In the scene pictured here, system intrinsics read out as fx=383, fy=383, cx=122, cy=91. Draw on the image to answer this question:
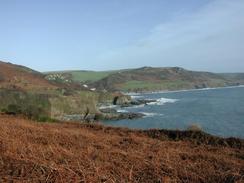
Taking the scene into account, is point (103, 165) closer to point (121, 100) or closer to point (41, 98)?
point (41, 98)

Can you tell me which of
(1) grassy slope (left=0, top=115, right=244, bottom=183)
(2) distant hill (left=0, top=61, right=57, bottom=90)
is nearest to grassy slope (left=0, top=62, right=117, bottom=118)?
(2) distant hill (left=0, top=61, right=57, bottom=90)

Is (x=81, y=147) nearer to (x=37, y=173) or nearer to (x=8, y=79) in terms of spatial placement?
(x=37, y=173)

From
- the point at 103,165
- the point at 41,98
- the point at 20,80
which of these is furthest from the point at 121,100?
the point at 103,165

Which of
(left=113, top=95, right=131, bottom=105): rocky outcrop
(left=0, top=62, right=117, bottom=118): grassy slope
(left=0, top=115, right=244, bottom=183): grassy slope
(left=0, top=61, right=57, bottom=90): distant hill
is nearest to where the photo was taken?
(left=0, top=115, right=244, bottom=183): grassy slope

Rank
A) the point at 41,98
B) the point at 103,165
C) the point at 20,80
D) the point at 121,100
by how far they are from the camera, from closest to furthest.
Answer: the point at 103,165, the point at 41,98, the point at 20,80, the point at 121,100

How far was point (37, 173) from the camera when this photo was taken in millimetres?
6023

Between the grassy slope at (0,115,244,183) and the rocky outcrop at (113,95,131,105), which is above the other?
the grassy slope at (0,115,244,183)

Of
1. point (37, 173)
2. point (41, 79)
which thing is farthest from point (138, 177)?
point (41, 79)

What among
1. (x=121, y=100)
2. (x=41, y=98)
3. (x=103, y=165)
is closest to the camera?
(x=103, y=165)

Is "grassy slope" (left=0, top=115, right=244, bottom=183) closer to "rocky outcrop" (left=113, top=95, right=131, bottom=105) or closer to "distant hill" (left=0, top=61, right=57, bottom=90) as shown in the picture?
"distant hill" (left=0, top=61, right=57, bottom=90)

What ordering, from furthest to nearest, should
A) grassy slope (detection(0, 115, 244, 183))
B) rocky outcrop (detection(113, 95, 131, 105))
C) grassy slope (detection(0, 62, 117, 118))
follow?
1. rocky outcrop (detection(113, 95, 131, 105))
2. grassy slope (detection(0, 62, 117, 118))
3. grassy slope (detection(0, 115, 244, 183))

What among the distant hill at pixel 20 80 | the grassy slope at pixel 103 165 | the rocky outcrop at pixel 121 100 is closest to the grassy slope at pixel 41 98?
the distant hill at pixel 20 80

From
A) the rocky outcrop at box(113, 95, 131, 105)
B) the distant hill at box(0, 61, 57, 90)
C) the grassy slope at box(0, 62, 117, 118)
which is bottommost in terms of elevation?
the rocky outcrop at box(113, 95, 131, 105)

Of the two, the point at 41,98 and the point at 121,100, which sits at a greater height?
the point at 41,98
